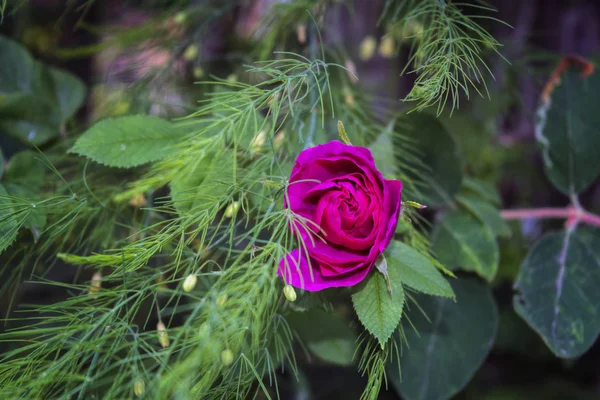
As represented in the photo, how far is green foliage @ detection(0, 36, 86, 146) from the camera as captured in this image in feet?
1.81

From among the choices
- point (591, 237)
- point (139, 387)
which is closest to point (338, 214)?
point (139, 387)

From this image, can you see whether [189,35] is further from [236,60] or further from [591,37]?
[591,37]

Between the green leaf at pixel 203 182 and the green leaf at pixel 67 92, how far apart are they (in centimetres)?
29

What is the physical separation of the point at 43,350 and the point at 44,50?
0.65 m

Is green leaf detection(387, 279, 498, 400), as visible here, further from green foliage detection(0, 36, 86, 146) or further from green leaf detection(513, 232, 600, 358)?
green foliage detection(0, 36, 86, 146)

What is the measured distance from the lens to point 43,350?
13.4 inches

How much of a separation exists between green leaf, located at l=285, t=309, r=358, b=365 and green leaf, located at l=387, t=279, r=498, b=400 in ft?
0.16

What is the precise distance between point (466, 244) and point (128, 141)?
0.34 metres

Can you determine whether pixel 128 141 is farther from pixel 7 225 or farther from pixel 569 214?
pixel 569 214

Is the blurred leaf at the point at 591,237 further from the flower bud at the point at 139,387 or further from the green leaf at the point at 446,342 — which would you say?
the flower bud at the point at 139,387

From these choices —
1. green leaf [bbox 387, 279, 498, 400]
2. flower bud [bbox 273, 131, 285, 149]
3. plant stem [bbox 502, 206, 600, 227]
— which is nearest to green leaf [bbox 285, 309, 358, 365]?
green leaf [bbox 387, 279, 498, 400]

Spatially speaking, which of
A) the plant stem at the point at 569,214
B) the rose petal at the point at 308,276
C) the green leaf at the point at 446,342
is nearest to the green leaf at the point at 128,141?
the rose petal at the point at 308,276

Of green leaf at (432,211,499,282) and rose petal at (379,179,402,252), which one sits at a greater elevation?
rose petal at (379,179,402,252)

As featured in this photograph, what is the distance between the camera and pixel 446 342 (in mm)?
525
